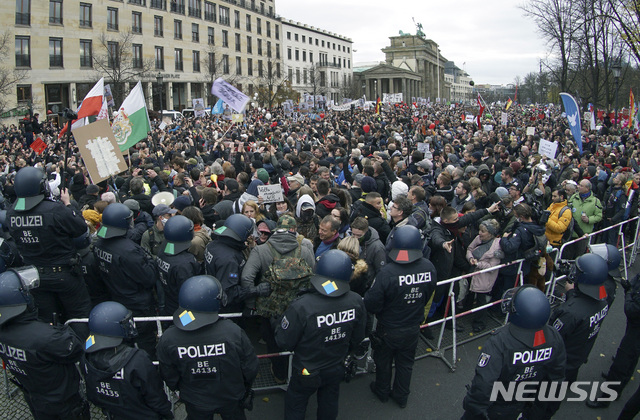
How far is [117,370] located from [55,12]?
46.4m

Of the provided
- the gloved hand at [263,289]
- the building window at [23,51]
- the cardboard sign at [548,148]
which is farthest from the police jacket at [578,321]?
the building window at [23,51]

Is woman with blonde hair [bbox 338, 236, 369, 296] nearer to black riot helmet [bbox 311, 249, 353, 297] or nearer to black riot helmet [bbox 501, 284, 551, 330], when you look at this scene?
black riot helmet [bbox 311, 249, 353, 297]

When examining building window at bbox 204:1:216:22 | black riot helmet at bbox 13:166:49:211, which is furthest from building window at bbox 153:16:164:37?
black riot helmet at bbox 13:166:49:211

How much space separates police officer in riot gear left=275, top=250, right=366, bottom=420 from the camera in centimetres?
390

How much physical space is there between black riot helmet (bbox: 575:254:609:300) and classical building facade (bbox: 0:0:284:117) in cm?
3294

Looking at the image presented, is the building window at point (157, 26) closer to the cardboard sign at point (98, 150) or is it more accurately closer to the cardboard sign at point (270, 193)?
the cardboard sign at point (98, 150)

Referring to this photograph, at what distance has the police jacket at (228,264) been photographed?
4.60 m

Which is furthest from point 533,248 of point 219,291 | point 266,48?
point 266,48

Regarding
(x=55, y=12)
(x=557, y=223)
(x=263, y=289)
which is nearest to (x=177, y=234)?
(x=263, y=289)

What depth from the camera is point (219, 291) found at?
366cm

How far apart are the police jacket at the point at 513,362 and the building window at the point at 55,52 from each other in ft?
151

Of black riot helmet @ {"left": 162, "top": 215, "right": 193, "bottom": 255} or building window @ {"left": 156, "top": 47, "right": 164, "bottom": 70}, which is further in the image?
building window @ {"left": 156, "top": 47, "right": 164, "bottom": 70}

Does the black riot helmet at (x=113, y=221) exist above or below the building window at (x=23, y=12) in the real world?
below

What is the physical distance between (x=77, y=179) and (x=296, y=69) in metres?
77.3
